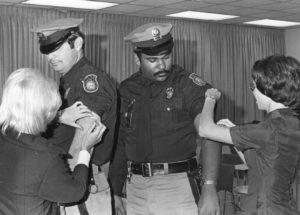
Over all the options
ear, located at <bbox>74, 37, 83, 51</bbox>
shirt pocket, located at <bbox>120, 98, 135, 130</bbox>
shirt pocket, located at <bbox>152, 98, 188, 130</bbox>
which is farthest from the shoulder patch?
ear, located at <bbox>74, 37, 83, 51</bbox>

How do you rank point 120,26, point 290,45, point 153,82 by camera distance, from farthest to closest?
point 290,45 < point 120,26 < point 153,82

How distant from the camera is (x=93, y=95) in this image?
2242 mm

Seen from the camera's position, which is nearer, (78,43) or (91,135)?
(91,135)

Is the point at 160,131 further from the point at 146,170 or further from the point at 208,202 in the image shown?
the point at 208,202

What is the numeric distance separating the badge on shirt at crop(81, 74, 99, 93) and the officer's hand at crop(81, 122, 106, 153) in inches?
6.7

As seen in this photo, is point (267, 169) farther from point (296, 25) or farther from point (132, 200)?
point (296, 25)

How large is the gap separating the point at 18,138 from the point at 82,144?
0.31 metres

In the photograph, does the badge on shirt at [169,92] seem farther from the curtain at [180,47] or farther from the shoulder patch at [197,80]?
the curtain at [180,47]

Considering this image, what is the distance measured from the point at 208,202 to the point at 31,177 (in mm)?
814

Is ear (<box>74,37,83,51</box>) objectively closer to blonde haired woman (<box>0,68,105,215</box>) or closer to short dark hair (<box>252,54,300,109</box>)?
blonde haired woman (<box>0,68,105,215</box>)

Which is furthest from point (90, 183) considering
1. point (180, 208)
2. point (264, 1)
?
point (264, 1)

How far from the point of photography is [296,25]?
32.5ft

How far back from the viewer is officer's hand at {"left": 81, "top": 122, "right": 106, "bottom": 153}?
7.04ft

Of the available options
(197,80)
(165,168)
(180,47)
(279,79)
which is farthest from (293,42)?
(279,79)
